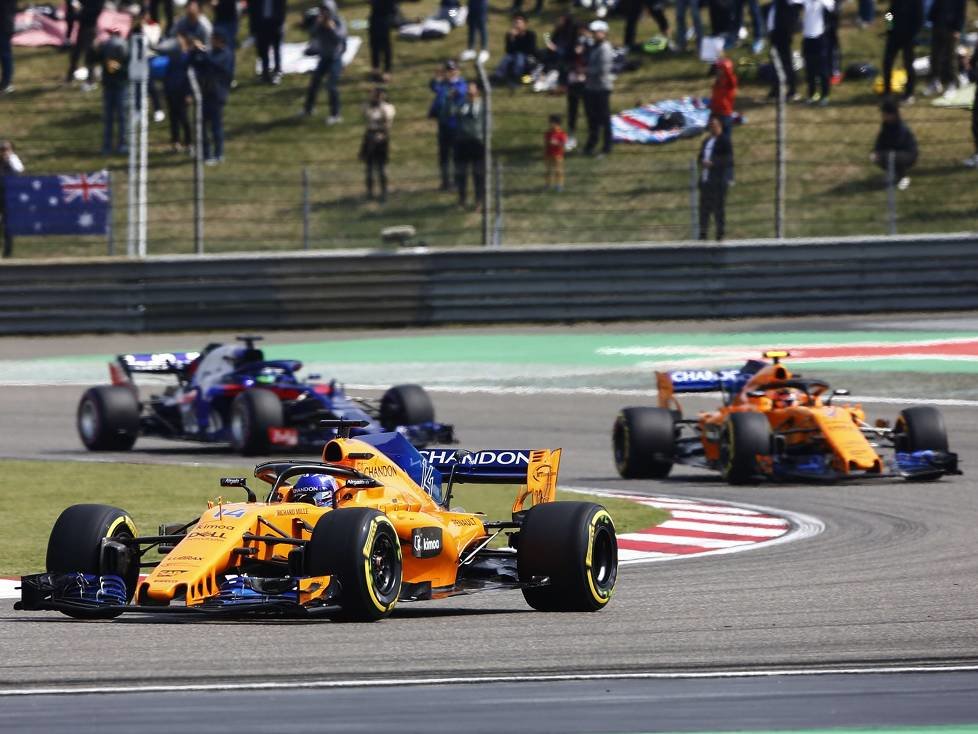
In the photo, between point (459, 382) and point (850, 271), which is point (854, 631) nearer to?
point (459, 382)

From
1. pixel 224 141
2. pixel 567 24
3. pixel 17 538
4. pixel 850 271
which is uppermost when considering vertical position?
pixel 567 24

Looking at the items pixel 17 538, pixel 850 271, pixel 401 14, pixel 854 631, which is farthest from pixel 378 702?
pixel 401 14

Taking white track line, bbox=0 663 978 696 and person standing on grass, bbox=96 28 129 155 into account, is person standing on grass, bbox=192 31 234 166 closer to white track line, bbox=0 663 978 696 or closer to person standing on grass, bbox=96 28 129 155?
person standing on grass, bbox=96 28 129 155

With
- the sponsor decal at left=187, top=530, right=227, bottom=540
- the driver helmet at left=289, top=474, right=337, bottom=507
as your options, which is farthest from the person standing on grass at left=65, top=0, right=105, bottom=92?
the sponsor decal at left=187, top=530, right=227, bottom=540

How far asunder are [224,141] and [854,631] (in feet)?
68.4

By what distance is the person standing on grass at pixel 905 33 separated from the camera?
28188mm

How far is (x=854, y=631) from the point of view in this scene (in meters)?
9.41

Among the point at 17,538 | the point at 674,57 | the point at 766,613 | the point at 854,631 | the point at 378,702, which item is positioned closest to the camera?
the point at 378,702

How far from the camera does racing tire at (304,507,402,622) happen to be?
9297 millimetres

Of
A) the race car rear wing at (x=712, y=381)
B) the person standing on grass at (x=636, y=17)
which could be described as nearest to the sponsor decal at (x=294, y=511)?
the race car rear wing at (x=712, y=381)

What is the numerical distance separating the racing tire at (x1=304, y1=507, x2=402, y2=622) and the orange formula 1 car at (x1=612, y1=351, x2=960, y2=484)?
24.4 feet

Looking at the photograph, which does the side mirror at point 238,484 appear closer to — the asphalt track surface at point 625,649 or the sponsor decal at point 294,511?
the sponsor decal at point 294,511

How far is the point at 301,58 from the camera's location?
32531 mm

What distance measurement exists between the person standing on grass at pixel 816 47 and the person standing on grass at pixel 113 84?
942cm
